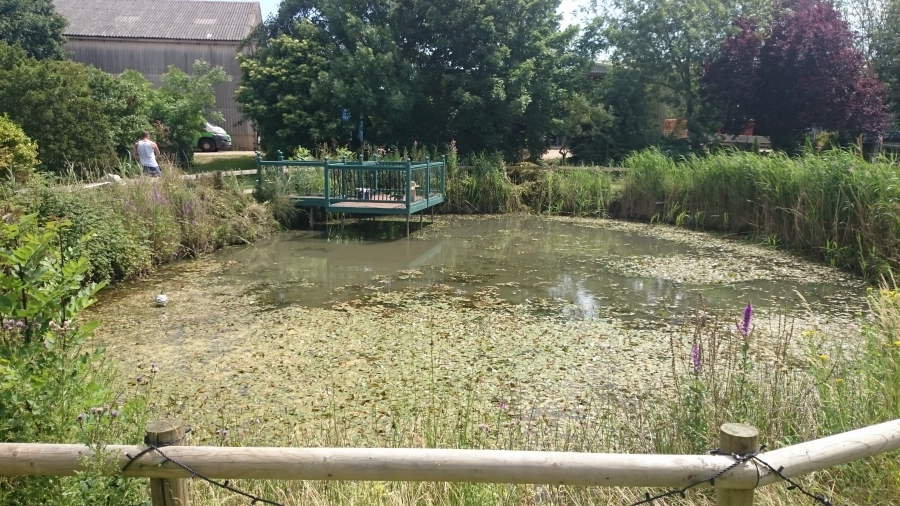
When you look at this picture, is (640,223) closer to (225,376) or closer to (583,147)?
(583,147)

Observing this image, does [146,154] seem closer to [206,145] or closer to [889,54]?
[206,145]

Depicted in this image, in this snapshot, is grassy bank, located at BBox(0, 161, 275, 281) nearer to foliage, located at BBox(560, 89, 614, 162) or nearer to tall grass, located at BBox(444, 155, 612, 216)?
tall grass, located at BBox(444, 155, 612, 216)

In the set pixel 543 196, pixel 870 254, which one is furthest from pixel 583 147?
pixel 870 254

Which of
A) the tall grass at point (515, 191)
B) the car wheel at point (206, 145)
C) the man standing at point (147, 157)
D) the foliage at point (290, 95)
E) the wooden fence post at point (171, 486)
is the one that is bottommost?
the wooden fence post at point (171, 486)

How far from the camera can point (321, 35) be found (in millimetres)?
17391

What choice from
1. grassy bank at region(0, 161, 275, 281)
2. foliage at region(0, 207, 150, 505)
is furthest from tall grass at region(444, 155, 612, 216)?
foliage at region(0, 207, 150, 505)

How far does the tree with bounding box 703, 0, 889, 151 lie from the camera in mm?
16156

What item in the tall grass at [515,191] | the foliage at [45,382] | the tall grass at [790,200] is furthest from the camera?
the tall grass at [515,191]

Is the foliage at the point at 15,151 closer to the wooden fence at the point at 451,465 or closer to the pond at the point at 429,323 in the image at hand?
the pond at the point at 429,323

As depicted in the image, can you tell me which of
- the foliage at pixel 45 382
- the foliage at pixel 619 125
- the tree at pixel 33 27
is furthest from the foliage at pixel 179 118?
the foliage at pixel 45 382

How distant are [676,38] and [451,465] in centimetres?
1863

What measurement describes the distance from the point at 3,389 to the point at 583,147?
17.8 meters

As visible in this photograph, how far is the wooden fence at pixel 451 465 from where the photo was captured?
1.93 m

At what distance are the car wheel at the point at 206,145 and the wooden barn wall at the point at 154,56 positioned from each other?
8.00 feet
